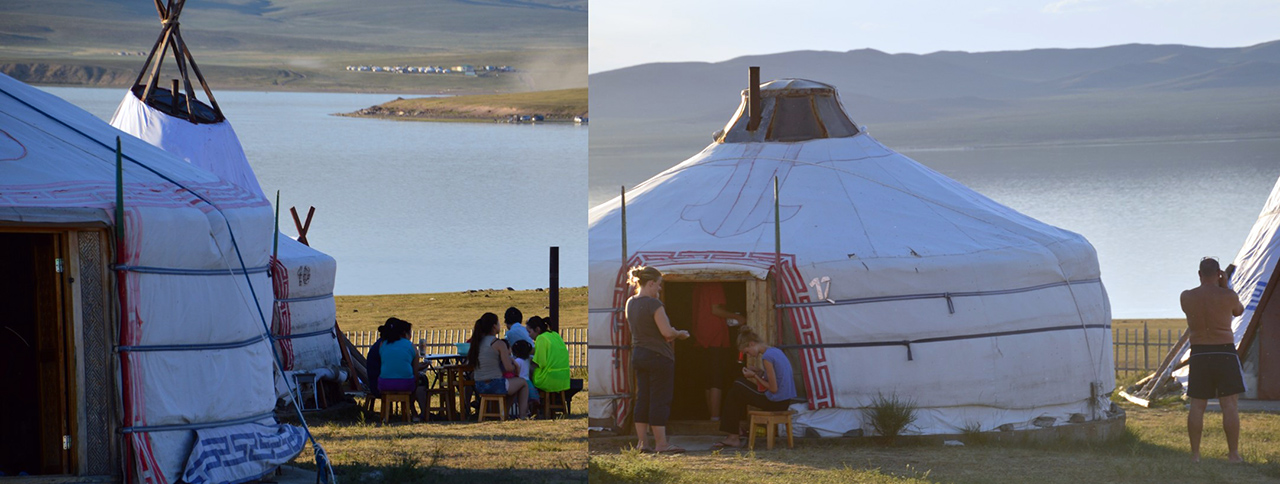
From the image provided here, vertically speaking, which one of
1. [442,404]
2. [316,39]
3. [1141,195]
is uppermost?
[316,39]

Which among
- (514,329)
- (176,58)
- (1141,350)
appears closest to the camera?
(514,329)

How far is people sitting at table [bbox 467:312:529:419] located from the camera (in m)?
8.73

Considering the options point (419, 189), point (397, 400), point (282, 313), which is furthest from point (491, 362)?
point (419, 189)

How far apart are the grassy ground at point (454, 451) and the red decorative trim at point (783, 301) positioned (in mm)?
545

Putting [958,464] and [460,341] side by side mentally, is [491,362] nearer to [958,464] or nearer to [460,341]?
[958,464]

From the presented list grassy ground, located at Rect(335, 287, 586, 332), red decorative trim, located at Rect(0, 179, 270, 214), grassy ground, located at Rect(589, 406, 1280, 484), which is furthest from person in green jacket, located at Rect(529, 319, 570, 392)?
grassy ground, located at Rect(335, 287, 586, 332)

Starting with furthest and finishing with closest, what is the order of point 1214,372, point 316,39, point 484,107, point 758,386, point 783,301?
point 316,39, point 484,107, point 783,301, point 758,386, point 1214,372

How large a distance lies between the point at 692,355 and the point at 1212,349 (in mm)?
3465

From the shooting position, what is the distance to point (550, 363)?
29.4 ft

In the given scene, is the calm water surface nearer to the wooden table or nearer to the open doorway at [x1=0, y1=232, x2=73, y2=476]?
the wooden table

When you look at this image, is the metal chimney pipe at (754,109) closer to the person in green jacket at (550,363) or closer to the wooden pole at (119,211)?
the person in green jacket at (550,363)

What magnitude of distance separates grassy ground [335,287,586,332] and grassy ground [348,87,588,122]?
3.54 meters

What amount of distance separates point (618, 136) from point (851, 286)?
270ft

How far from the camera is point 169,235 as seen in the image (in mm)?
5613
